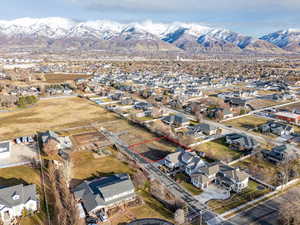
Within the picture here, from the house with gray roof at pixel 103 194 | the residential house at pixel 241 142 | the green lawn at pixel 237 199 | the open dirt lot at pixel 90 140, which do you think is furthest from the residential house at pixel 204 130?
the house with gray roof at pixel 103 194

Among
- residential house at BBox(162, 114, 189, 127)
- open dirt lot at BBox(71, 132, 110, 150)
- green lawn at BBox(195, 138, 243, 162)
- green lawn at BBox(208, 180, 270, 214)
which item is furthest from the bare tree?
residential house at BBox(162, 114, 189, 127)

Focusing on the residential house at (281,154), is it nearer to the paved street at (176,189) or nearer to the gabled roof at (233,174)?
the gabled roof at (233,174)

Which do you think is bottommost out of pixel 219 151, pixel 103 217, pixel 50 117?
pixel 103 217

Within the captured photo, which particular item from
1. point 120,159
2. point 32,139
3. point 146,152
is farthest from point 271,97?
point 32,139

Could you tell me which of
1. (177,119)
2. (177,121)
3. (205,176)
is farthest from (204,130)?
(205,176)

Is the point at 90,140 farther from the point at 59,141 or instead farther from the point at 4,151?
the point at 4,151

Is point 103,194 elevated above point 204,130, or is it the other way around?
point 204,130

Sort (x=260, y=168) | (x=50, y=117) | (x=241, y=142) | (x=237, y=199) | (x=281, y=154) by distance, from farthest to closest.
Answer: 1. (x=50, y=117)
2. (x=241, y=142)
3. (x=281, y=154)
4. (x=260, y=168)
5. (x=237, y=199)

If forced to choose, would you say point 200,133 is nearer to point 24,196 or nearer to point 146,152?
point 146,152
